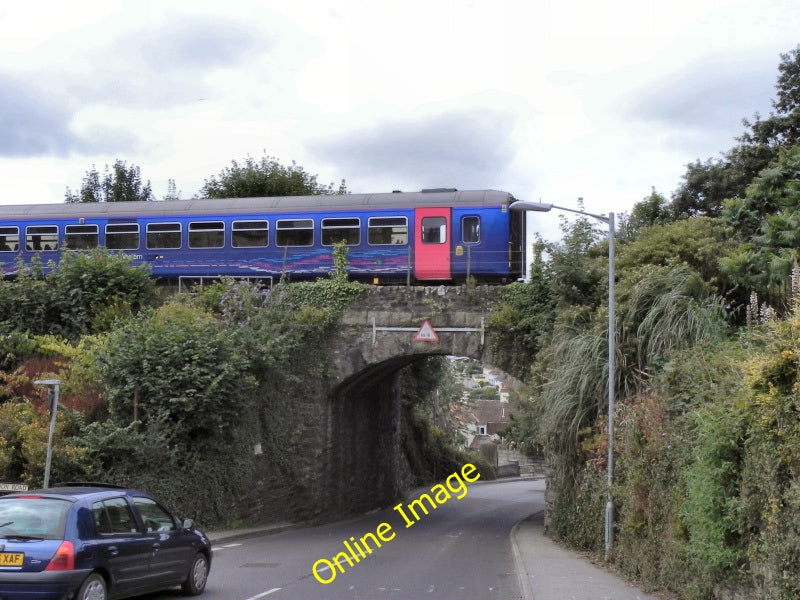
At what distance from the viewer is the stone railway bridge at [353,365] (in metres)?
23.8

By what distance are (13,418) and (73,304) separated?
5.87 metres

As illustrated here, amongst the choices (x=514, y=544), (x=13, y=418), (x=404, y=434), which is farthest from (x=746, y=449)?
(x=404, y=434)

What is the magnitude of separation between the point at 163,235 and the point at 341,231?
557 centimetres

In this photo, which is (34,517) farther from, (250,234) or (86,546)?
(250,234)

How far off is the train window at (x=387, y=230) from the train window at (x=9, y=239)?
444 inches

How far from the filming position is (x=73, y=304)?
24859 millimetres

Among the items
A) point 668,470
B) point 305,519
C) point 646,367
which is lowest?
point 305,519

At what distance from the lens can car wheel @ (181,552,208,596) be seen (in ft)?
37.2

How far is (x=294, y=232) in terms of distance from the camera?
25.4 meters

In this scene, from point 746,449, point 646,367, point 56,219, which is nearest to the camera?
point 746,449

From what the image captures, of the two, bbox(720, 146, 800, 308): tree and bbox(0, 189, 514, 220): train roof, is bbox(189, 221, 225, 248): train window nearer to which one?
bbox(0, 189, 514, 220): train roof

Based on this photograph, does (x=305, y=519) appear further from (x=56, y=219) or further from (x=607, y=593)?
(x=607, y=593)

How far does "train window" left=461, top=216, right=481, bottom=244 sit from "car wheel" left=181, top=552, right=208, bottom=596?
45.0ft

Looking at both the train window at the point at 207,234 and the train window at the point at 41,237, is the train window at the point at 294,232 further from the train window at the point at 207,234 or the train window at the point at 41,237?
the train window at the point at 41,237
